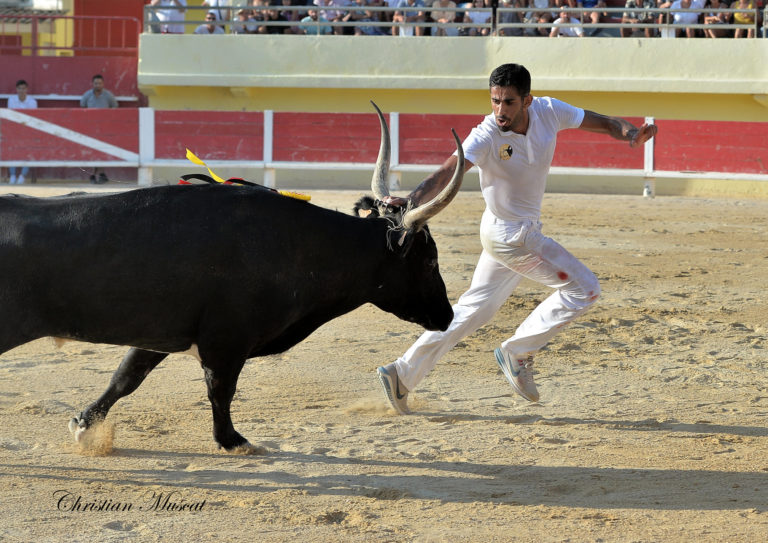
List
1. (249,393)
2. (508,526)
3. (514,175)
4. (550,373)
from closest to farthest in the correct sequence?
(508,526), (514,175), (249,393), (550,373)

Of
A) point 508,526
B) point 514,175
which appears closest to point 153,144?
point 514,175

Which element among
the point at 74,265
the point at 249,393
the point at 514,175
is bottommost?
the point at 249,393

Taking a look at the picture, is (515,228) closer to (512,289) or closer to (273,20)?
(512,289)

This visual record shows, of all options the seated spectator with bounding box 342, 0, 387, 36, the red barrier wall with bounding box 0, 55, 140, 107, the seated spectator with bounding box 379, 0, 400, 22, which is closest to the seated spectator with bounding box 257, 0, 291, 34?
the seated spectator with bounding box 342, 0, 387, 36

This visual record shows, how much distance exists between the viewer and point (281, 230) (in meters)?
3.65

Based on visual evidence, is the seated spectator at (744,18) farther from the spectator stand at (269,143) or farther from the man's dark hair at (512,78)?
the man's dark hair at (512,78)

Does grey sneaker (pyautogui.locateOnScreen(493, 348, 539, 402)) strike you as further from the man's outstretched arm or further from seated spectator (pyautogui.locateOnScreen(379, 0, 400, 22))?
seated spectator (pyautogui.locateOnScreen(379, 0, 400, 22))

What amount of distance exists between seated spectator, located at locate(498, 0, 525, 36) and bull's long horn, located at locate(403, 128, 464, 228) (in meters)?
11.3

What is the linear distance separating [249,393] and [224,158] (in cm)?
975

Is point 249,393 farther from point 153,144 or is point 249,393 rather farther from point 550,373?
point 153,144

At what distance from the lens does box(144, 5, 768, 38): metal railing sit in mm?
13766

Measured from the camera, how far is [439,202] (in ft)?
11.8

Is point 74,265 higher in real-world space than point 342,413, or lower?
higher

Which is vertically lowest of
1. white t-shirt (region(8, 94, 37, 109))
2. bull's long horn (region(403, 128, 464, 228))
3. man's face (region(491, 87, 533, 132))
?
white t-shirt (region(8, 94, 37, 109))
